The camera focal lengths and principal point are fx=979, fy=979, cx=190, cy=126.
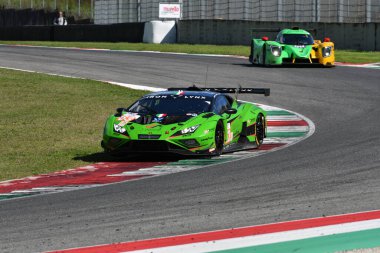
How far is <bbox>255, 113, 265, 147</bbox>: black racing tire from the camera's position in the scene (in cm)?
1515

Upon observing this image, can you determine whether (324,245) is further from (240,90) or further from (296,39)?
(296,39)

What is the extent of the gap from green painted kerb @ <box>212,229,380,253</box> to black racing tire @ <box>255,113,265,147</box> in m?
7.90

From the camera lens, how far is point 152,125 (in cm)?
1385

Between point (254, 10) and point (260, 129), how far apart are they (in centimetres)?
2868

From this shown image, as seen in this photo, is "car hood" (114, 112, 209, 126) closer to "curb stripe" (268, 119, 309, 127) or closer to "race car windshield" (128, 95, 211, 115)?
"race car windshield" (128, 95, 211, 115)

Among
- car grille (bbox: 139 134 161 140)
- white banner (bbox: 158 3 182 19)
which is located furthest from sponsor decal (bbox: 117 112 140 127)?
white banner (bbox: 158 3 182 19)

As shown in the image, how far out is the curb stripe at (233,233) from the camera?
7.08 meters

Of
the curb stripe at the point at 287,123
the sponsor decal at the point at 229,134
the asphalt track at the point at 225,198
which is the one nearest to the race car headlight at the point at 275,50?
the asphalt track at the point at 225,198

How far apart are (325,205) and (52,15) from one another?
53637mm

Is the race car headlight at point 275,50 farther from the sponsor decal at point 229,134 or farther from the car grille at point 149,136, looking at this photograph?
the car grille at point 149,136

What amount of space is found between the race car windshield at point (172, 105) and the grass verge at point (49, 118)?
1225 mm

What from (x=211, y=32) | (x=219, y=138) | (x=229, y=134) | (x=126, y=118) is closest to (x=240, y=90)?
(x=229, y=134)

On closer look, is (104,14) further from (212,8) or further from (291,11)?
(291,11)

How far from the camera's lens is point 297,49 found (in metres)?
29.8
